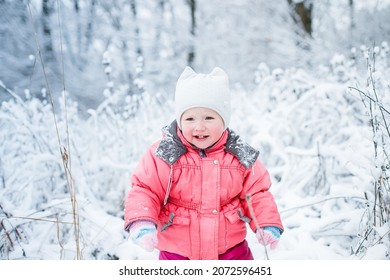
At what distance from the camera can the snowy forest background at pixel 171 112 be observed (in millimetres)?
1675

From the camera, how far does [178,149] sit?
125cm

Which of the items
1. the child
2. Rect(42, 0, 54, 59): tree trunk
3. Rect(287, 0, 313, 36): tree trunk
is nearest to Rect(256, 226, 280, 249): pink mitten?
the child

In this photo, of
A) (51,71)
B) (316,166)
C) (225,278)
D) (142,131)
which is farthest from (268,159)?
(51,71)

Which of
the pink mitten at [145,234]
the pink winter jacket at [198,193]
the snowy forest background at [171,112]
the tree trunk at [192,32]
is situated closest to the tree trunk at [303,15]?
the snowy forest background at [171,112]

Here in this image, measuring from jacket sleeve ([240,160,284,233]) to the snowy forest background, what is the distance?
1.37 feet

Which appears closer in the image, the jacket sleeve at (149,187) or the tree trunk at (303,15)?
the jacket sleeve at (149,187)

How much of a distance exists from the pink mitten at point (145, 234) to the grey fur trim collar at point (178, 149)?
232mm

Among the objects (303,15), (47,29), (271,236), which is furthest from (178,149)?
(303,15)

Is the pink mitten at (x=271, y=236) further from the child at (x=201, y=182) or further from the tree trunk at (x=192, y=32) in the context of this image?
the tree trunk at (x=192, y=32)

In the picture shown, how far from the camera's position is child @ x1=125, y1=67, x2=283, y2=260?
123 cm

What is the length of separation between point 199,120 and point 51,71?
2.46 m

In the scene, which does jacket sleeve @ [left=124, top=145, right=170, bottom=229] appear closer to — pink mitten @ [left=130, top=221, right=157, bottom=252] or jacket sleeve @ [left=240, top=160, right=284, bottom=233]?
pink mitten @ [left=130, top=221, right=157, bottom=252]

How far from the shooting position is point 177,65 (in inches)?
187

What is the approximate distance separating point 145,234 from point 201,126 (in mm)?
425
